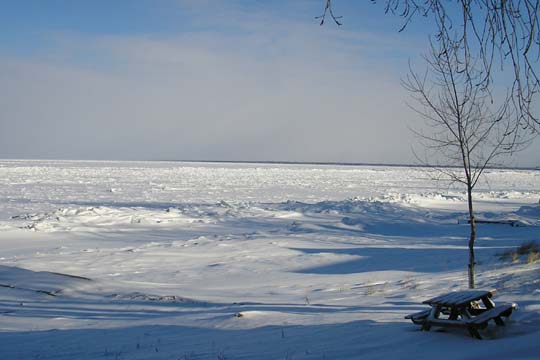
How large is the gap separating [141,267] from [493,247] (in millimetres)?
9527

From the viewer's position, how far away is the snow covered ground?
5.98 metres

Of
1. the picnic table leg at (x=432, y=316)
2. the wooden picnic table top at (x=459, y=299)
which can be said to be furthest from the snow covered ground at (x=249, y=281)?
the wooden picnic table top at (x=459, y=299)

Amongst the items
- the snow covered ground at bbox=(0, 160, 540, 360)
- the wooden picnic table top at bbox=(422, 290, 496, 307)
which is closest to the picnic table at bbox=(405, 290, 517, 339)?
the wooden picnic table top at bbox=(422, 290, 496, 307)

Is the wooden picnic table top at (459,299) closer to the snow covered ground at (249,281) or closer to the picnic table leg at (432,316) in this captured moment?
the picnic table leg at (432,316)

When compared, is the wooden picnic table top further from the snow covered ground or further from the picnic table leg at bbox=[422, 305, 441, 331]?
the snow covered ground

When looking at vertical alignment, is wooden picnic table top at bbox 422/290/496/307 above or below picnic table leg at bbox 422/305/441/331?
above

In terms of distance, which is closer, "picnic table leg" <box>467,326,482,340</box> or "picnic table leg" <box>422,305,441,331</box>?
"picnic table leg" <box>467,326,482,340</box>

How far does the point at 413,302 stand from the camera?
28.7 feet

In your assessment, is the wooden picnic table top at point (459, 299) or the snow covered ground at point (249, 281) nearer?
the wooden picnic table top at point (459, 299)

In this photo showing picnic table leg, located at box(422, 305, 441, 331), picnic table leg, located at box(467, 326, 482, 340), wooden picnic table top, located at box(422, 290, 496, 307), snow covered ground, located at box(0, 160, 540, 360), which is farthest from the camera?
snow covered ground, located at box(0, 160, 540, 360)

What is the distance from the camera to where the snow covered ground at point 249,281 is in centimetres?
598

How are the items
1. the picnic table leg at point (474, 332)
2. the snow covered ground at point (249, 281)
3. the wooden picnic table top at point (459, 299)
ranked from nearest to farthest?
the picnic table leg at point (474, 332) → the wooden picnic table top at point (459, 299) → the snow covered ground at point (249, 281)

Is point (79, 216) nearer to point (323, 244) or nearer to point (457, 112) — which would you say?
point (323, 244)

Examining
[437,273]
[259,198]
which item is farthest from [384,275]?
[259,198]
